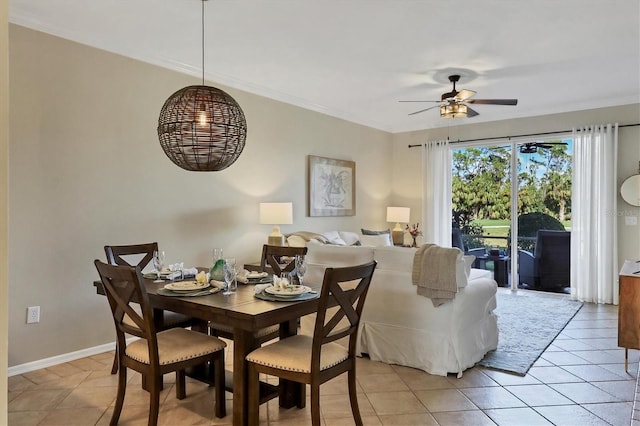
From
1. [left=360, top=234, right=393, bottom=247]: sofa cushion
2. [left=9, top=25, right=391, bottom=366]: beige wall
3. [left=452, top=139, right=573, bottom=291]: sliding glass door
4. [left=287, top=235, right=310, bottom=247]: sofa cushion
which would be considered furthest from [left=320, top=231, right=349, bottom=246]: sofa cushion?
[left=452, top=139, right=573, bottom=291]: sliding glass door

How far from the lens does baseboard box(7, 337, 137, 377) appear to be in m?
3.19

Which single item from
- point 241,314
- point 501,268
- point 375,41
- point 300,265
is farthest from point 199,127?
point 501,268

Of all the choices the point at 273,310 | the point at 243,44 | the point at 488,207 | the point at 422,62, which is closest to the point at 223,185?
the point at 243,44

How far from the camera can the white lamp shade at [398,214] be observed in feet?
23.6

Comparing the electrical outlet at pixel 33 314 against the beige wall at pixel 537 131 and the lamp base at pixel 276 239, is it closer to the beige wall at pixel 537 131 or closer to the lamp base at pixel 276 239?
the lamp base at pixel 276 239

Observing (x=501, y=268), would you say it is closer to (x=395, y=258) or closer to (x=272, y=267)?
(x=395, y=258)

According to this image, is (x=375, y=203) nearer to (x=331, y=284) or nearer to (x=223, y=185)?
(x=223, y=185)

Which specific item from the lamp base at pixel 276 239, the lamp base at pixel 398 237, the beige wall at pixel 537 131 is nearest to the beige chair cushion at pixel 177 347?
the lamp base at pixel 276 239

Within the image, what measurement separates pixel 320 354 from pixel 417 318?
1.30 meters

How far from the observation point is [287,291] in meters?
2.44

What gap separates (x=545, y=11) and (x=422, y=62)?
128cm

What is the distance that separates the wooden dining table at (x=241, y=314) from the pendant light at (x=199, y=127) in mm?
853

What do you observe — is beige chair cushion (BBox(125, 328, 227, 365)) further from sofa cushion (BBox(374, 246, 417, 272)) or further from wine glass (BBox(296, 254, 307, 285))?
sofa cushion (BBox(374, 246, 417, 272))

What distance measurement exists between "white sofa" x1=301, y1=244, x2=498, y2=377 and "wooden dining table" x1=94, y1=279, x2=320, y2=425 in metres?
1.07
